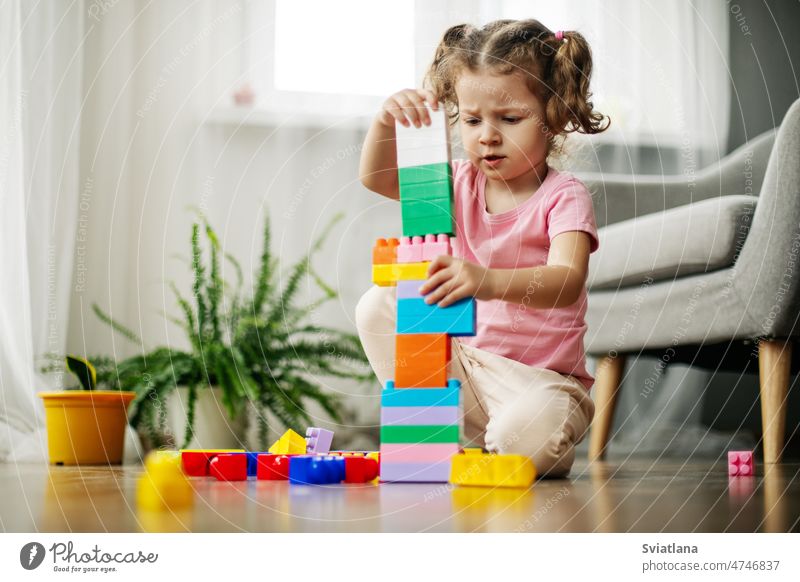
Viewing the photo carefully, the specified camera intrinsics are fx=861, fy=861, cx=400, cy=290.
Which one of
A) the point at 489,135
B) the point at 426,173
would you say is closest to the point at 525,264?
the point at 489,135

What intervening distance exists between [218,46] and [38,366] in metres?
0.67

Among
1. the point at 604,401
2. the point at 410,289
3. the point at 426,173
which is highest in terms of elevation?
the point at 426,173

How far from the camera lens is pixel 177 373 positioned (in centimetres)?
136

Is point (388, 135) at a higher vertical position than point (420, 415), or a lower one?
higher

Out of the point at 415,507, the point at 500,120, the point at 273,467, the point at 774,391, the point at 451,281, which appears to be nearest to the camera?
the point at 415,507

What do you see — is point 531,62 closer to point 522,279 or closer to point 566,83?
point 566,83

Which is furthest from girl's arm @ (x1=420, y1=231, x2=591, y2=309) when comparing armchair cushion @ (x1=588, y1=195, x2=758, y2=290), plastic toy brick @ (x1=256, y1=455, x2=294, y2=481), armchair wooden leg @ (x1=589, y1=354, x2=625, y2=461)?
armchair wooden leg @ (x1=589, y1=354, x2=625, y2=461)

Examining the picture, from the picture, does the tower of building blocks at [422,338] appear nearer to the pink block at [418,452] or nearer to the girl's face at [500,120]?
the pink block at [418,452]

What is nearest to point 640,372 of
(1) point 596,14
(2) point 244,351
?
(1) point 596,14

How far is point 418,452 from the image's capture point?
2.51 feet

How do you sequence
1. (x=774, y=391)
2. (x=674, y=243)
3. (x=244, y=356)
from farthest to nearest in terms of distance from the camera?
(x=244, y=356)
(x=674, y=243)
(x=774, y=391)

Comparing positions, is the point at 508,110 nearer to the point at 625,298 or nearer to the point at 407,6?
the point at 625,298

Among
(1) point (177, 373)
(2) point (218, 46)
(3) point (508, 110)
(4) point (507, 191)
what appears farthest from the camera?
(2) point (218, 46)

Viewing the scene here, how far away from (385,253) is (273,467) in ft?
0.81
